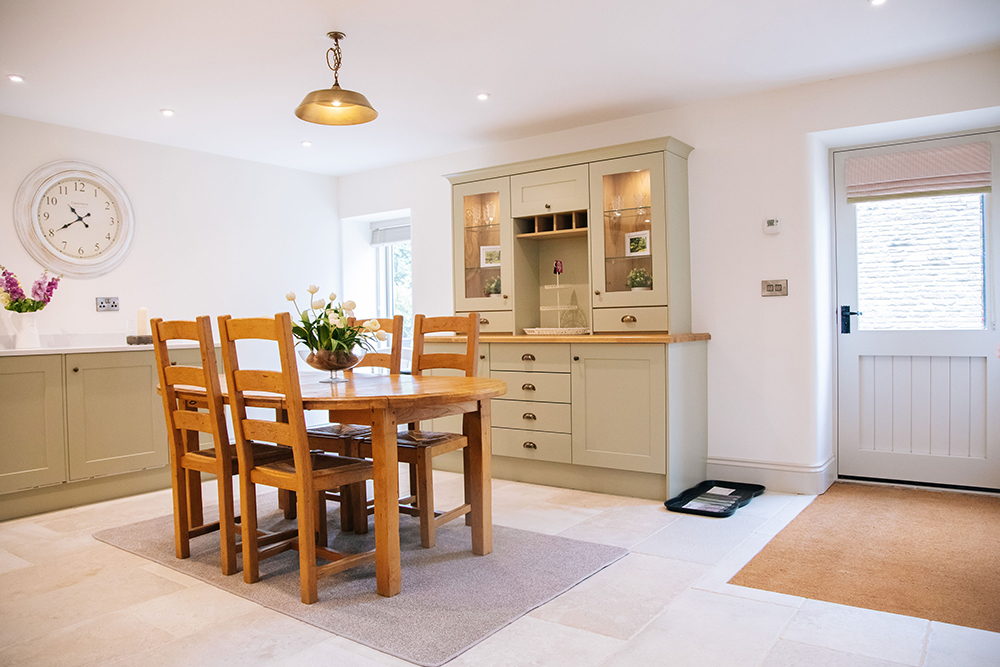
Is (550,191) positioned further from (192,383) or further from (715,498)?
(192,383)

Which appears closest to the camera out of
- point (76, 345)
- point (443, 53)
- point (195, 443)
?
point (195, 443)

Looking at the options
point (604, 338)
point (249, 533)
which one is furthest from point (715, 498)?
point (249, 533)

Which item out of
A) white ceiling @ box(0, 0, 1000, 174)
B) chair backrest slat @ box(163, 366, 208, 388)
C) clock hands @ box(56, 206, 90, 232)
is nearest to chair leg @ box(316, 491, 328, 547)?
chair backrest slat @ box(163, 366, 208, 388)

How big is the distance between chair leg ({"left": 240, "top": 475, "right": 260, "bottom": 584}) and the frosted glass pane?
3.57 meters

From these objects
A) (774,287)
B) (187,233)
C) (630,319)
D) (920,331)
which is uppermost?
(187,233)

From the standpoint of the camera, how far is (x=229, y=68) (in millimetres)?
3549

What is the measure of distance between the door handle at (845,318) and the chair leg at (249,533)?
11.5 feet

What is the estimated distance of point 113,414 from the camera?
404cm

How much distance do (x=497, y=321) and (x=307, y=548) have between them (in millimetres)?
2396

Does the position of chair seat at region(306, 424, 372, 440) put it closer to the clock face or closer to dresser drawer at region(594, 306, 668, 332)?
dresser drawer at region(594, 306, 668, 332)

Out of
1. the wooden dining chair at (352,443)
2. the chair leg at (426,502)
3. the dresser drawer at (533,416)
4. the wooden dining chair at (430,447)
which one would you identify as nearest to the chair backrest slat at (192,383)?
the wooden dining chair at (352,443)

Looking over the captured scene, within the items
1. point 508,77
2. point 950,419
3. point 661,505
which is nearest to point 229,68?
point 508,77

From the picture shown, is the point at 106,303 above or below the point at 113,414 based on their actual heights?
above

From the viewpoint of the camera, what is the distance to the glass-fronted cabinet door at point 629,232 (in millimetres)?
3979
